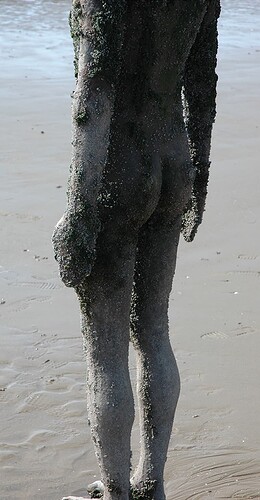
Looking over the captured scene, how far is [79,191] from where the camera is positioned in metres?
2.96

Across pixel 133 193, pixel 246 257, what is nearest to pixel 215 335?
pixel 246 257

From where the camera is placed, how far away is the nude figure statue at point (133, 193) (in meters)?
2.93

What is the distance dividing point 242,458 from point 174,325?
1342mm

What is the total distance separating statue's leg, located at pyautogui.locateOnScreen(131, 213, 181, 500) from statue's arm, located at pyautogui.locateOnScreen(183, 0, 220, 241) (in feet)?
0.67

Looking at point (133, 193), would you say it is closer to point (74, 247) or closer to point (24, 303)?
point (74, 247)

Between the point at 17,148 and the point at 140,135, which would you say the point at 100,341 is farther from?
the point at 17,148

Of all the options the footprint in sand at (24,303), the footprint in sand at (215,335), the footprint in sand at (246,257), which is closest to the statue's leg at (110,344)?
the footprint in sand at (215,335)

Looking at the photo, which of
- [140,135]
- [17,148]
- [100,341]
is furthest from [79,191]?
[17,148]

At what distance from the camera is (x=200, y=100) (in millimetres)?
3359

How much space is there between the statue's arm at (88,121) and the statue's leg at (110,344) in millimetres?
157

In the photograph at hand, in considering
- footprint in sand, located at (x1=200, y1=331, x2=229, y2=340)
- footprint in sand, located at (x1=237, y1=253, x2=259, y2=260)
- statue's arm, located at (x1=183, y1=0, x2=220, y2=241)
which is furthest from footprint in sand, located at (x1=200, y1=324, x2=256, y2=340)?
statue's arm, located at (x1=183, y1=0, x2=220, y2=241)

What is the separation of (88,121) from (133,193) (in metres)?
0.31

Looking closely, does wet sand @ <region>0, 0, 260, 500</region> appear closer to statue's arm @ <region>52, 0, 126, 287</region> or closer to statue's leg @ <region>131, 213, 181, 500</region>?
statue's leg @ <region>131, 213, 181, 500</region>

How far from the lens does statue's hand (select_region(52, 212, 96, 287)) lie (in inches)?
116
